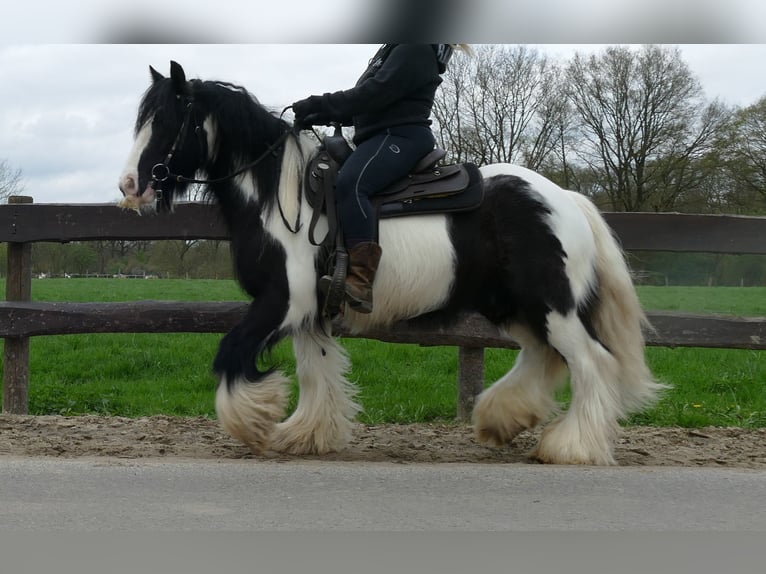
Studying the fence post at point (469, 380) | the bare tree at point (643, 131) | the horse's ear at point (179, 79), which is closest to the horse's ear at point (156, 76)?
the horse's ear at point (179, 79)

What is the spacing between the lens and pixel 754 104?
72.9ft

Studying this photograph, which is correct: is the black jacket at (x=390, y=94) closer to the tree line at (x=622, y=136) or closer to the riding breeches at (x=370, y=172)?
the riding breeches at (x=370, y=172)

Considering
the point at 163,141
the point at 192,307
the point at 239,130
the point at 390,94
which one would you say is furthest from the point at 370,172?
the point at 192,307

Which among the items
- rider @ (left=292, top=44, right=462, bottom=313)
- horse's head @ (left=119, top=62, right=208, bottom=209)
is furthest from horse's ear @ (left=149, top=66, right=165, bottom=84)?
rider @ (left=292, top=44, right=462, bottom=313)

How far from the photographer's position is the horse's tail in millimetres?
5047

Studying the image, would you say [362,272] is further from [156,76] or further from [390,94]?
[156,76]

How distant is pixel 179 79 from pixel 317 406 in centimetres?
215

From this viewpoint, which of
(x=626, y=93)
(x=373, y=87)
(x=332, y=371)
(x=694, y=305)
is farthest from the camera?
(x=626, y=93)

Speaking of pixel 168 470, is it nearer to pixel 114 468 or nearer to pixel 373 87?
pixel 114 468

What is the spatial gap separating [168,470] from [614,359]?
269 centimetres

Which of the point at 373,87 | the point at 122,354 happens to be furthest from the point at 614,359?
the point at 122,354

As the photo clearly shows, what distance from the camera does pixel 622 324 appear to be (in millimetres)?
5086

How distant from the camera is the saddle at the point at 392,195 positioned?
4.77m

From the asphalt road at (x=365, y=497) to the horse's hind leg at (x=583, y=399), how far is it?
1.20ft
